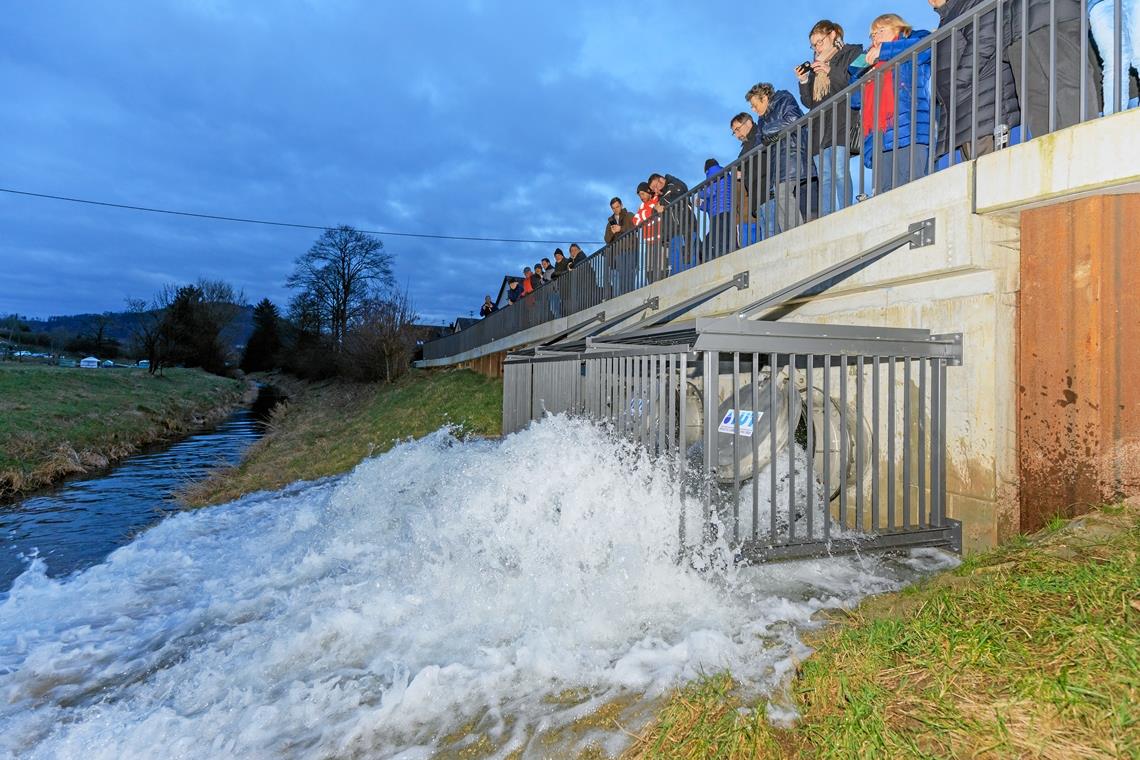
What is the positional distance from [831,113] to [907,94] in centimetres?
88

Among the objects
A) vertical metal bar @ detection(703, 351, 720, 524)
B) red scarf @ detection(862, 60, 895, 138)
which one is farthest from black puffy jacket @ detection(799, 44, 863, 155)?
vertical metal bar @ detection(703, 351, 720, 524)

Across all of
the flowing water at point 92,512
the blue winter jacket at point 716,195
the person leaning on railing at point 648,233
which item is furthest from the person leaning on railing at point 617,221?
the flowing water at point 92,512

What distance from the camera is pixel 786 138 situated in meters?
6.46

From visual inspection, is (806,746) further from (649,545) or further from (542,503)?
(542,503)

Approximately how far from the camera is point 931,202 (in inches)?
177

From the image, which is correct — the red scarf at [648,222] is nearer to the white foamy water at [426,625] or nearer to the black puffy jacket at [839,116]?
the black puffy jacket at [839,116]

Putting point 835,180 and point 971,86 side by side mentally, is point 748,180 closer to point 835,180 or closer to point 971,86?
point 835,180

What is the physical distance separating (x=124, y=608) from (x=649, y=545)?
13.7 feet

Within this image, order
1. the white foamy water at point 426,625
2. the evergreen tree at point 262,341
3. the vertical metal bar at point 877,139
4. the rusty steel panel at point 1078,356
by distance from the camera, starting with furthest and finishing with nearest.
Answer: the evergreen tree at point 262,341
the vertical metal bar at point 877,139
the rusty steel panel at point 1078,356
the white foamy water at point 426,625

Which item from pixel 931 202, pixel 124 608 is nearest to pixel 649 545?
pixel 931 202

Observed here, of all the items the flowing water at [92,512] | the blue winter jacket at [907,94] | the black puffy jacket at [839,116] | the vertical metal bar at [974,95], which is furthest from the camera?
the flowing water at [92,512]

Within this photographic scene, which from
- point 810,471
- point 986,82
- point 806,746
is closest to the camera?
point 806,746

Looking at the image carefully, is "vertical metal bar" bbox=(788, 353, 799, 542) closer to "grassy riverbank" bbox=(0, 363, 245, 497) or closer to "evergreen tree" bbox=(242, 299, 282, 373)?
"grassy riverbank" bbox=(0, 363, 245, 497)

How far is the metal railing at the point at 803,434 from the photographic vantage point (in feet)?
12.6
